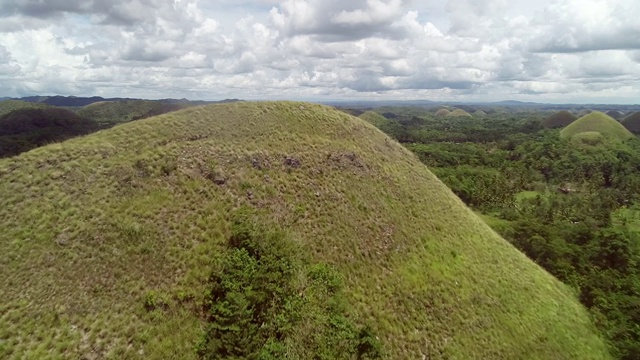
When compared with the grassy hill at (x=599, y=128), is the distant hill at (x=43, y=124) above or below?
above

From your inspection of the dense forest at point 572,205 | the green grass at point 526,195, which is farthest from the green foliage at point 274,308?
the green grass at point 526,195

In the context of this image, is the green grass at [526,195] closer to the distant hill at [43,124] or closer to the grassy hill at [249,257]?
the grassy hill at [249,257]

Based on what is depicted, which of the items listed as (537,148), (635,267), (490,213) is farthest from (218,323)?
(537,148)

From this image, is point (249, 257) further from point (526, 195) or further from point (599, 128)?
point (599, 128)

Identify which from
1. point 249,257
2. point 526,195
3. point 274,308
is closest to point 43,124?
point 249,257

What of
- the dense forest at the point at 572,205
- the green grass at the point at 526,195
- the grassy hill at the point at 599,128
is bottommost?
the green grass at the point at 526,195
